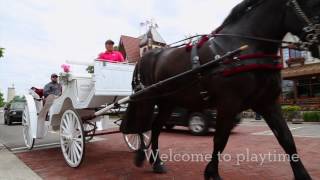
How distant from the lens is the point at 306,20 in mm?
3590

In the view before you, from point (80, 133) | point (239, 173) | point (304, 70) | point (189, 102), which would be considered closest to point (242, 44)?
point (189, 102)

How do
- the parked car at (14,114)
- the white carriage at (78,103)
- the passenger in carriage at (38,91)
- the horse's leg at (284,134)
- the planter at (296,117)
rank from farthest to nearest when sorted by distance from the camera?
the parked car at (14,114) → the planter at (296,117) → the passenger in carriage at (38,91) → the white carriage at (78,103) → the horse's leg at (284,134)

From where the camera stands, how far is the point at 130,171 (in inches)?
228

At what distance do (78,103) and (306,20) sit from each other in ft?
15.4

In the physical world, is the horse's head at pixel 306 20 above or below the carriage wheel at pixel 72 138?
above

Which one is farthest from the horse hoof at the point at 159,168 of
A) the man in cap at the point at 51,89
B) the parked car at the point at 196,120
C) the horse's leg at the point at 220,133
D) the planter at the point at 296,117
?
the planter at the point at 296,117

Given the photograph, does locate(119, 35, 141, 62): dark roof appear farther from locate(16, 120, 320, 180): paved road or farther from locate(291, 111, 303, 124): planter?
locate(16, 120, 320, 180): paved road

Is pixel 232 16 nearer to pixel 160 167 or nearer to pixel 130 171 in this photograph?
pixel 160 167

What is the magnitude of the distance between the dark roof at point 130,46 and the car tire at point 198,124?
1287 inches

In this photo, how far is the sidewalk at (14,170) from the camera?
5671mm

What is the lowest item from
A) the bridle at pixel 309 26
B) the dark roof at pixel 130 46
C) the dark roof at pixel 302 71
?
the bridle at pixel 309 26

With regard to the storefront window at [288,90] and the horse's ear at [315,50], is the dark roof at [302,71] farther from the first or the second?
the horse's ear at [315,50]

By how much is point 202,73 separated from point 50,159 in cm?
453

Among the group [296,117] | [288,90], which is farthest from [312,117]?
[288,90]
